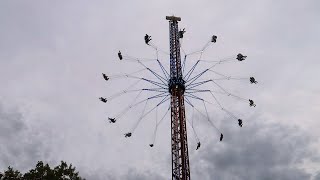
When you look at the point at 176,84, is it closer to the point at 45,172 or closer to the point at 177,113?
the point at 177,113

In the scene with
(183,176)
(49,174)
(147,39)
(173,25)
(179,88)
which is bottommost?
(183,176)

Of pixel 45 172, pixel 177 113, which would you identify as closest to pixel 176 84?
pixel 177 113

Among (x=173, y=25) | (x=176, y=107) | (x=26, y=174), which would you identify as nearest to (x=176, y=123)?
(x=176, y=107)

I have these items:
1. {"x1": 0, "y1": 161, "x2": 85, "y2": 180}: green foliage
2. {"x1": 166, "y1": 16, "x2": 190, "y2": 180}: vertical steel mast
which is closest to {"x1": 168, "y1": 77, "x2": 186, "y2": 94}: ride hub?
{"x1": 166, "y1": 16, "x2": 190, "y2": 180}: vertical steel mast

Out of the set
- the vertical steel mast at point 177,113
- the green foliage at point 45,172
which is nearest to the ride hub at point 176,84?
the vertical steel mast at point 177,113

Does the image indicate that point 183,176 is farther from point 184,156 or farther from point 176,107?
point 176,107

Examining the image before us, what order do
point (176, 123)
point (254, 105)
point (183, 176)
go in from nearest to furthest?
1. point (183, 176)
2. point (176, 123)
3. point (254, 105)

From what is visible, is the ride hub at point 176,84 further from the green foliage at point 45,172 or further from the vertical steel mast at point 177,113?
the green foliage at point 45,172

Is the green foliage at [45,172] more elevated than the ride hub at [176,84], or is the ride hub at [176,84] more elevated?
the ride hub at [176,84]

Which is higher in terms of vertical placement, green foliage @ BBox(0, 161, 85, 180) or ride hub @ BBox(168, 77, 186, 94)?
ride hub @ BBox(168, 77, 186, 94)

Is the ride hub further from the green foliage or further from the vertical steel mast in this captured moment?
the green foliage

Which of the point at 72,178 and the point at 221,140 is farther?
the point at 72,178

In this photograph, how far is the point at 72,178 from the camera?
67188 mm

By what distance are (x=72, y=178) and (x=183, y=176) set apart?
23.4 meters
